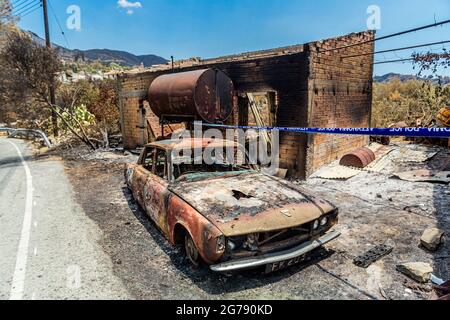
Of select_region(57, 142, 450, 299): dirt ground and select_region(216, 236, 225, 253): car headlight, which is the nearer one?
select_region(216, 236, 225, 253): car headlight

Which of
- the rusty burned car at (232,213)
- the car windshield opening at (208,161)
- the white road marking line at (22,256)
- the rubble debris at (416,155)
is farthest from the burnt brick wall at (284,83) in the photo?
the white road marking line at (22,256)

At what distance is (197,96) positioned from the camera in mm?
7277

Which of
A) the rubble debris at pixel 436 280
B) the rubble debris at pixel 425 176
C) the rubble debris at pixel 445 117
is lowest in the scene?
the rubble debris at pixel 436 280

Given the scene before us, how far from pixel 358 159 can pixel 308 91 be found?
2508 mm

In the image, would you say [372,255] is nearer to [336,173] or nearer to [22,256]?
[336,173]

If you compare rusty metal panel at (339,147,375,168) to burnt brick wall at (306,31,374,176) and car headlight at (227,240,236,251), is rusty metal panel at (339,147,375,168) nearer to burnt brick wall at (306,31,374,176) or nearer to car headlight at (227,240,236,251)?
burnt brick wall at (306,31,374,176)

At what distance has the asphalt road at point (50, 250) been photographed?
3.28 metres

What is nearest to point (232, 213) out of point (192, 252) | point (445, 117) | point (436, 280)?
point (192, 252)

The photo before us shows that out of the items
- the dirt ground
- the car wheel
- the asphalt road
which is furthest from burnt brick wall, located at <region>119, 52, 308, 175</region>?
the asphalt road

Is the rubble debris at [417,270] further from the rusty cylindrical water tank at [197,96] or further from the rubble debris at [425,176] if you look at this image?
the rusty cylindrical water tank at [197,96]

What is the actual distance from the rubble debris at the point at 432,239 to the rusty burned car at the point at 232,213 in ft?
4.19

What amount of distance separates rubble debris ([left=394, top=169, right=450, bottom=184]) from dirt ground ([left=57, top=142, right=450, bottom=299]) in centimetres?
16

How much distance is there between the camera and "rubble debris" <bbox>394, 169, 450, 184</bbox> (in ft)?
21.6

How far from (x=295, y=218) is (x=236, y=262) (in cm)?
82
